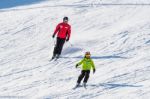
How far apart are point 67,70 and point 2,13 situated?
10334mm

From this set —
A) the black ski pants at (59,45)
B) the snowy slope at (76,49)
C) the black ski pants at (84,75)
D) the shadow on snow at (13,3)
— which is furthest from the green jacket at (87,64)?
the shadow on snow at (13,3)

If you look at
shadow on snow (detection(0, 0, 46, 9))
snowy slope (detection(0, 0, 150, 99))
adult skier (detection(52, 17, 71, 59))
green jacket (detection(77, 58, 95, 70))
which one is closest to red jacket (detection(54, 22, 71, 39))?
adult skier (detection(52, 17, 71, 59))

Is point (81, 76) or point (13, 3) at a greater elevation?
point (13, 3)

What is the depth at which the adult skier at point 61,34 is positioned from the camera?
19562 mm

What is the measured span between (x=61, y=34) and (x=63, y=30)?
0.59ft

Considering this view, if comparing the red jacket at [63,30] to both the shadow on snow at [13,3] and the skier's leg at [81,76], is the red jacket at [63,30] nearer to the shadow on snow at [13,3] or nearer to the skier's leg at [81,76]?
the skier's leg at [81,76]

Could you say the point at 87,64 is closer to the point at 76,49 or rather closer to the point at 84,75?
the point at 84,75

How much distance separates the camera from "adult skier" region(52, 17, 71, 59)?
64.2 feet

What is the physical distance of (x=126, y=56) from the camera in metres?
18.7

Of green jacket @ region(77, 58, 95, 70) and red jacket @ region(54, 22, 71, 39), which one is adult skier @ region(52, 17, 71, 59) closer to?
red jacket @ region(54, 22, 71, 39)

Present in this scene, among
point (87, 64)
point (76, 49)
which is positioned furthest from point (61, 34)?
point (87, 64)

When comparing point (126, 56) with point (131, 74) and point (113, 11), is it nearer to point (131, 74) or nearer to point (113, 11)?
point (131, 74)

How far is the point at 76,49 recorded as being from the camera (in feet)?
67.4

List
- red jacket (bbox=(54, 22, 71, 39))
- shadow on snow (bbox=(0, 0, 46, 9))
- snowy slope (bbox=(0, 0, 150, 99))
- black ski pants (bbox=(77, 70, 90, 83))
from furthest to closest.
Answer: shadow on snow (bbox=(0, 0, 46, 9)), red jacket (bbox=(54, 22, 71, 39)), black ski pants (bbox=(77, 70, 90, 83)), snowy slope (bbox=(0, 0, 150, 99))
